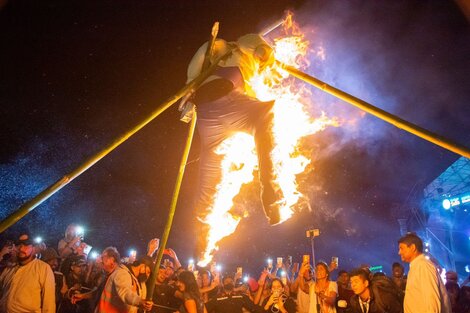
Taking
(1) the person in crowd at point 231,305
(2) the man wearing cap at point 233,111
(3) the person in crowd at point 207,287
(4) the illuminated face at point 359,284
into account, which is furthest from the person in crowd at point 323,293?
(2) the man wearing cap at point 233,111

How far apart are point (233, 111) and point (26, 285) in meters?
5.14

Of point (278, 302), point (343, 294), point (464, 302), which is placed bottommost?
point (278, 302)

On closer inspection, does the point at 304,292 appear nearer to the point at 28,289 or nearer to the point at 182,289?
the point at 182,289

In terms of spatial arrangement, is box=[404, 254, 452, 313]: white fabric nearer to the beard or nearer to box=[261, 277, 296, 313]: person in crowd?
box=[261, 277, 296, 313]: person in crowd

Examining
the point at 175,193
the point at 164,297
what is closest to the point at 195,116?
the point at 175,193

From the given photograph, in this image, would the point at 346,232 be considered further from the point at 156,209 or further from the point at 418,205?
the point at 156,209

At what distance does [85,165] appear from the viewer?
116 inches

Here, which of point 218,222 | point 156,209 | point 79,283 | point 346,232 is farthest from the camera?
point 346,232

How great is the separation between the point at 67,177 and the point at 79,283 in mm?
5948

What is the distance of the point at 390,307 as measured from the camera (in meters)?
5.50

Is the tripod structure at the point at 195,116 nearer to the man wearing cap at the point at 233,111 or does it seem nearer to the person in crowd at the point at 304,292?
the man wearing cap at the point at 233,111

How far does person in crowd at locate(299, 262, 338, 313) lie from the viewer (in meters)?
6.34

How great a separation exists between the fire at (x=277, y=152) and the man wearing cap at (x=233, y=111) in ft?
0.31

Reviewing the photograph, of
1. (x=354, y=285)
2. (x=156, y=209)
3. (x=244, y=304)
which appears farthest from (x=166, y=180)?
(x=354, y=285)
